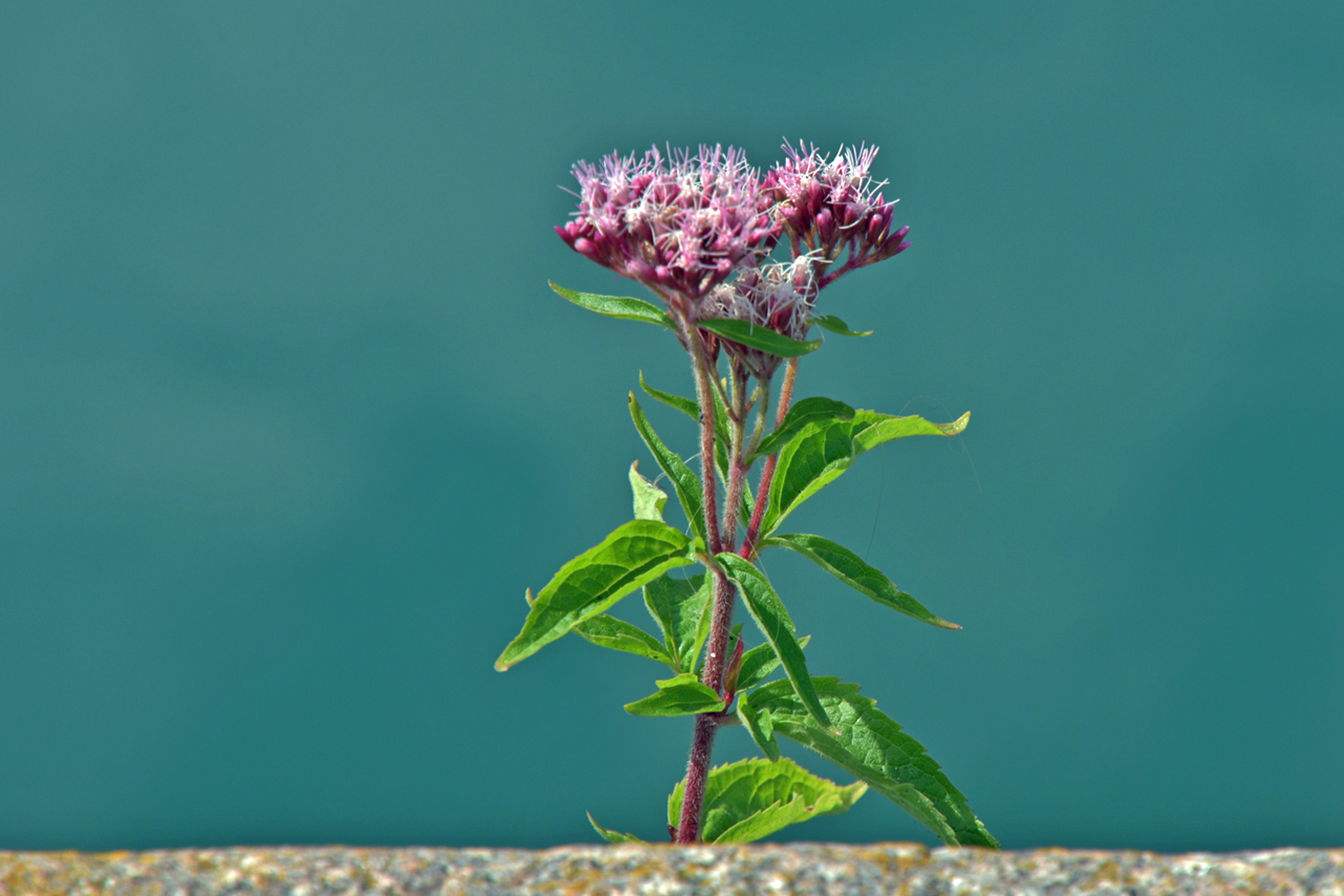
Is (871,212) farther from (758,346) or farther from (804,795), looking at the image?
(804,795)

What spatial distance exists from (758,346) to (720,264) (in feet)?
0.45

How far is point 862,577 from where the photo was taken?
1799 mm

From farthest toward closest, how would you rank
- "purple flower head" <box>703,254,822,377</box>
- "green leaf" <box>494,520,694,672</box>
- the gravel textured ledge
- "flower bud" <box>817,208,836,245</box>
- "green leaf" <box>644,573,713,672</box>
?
"green leaf" <box>644,573,713,672</box>, "flower bud" <box>817,208,836,245</box>, "purple flower head" <box>703,254,822,377</box>, "green leaf" <box>494,520,694,672</box>, the gravel textured ledge

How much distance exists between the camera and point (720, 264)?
1.66 m

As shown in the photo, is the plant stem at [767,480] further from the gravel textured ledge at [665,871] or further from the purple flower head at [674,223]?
the gravel textured ledge at [665,871]

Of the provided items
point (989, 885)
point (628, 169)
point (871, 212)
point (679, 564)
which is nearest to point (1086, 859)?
point (989, 885)

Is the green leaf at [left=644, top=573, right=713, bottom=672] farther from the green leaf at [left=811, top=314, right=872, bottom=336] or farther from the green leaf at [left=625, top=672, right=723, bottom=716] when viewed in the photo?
the green leaf at [left=811, top=314, right=872, bottom=336]

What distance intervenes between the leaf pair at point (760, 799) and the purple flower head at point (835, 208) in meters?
1.02

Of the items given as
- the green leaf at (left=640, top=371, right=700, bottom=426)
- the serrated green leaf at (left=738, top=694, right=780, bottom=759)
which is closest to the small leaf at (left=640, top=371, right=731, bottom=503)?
the green leaf at (left=640, top=371, right=700, bottom=426)

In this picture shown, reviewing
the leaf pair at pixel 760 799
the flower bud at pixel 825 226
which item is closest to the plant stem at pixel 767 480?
the flower bud at pixel 825 226

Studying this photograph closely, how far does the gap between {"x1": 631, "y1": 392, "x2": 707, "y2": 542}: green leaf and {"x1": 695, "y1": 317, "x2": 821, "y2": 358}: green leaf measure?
31 cm

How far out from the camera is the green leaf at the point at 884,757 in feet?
6.07

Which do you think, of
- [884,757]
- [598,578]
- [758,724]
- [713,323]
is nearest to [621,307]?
[713,323]

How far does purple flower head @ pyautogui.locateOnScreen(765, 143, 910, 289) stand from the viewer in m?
1.92
